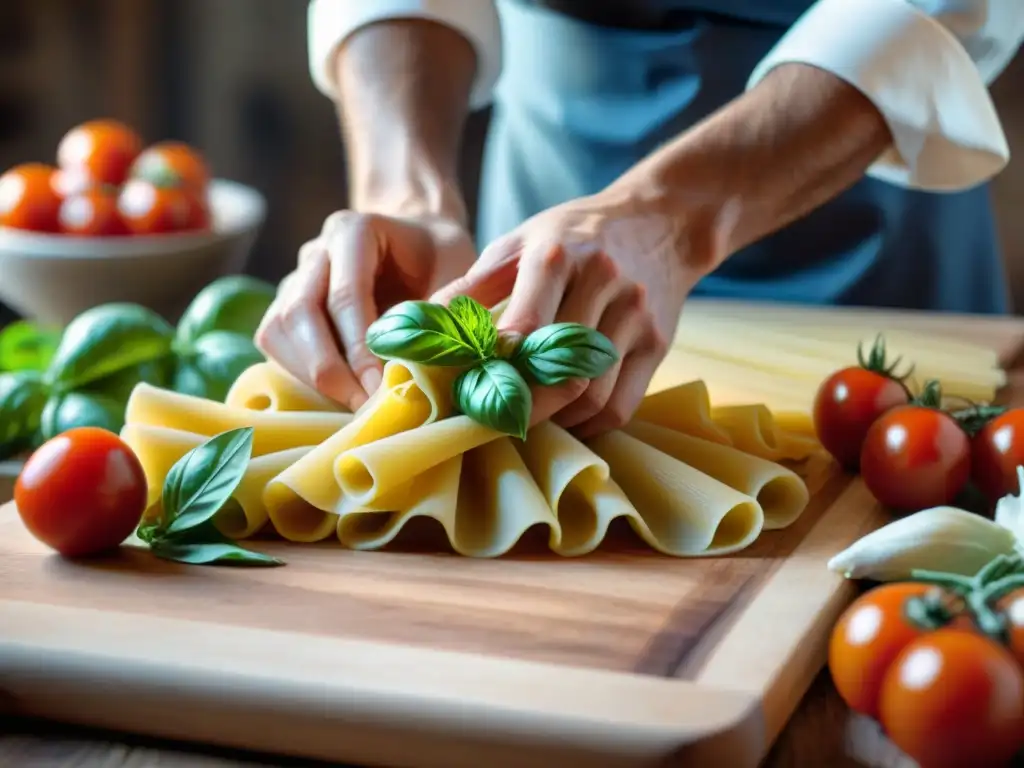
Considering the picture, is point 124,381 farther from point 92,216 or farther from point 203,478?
point 92,216

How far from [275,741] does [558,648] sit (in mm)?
203

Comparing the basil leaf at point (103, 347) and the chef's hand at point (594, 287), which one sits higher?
the chef's hand at point (594, 287)

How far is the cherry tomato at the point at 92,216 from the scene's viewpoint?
2.07 metres

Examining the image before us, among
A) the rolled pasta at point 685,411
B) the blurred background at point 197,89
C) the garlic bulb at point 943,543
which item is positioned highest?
the garlic bulb at point 943,543

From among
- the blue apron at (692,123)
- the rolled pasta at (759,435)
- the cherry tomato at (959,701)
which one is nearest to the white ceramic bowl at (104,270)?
the blue apron at (692,123)

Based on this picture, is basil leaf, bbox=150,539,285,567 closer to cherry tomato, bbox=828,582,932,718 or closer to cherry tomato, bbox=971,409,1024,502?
cherry tomato, bbox=828,582,932,718

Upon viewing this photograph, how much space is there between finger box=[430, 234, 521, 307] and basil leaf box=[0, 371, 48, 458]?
503 mm

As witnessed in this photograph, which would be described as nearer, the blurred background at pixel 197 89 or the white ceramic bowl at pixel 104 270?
the white ceramic bowl at pixel 104 270

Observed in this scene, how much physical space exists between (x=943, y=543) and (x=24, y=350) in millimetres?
1174

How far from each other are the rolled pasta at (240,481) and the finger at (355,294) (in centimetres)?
11

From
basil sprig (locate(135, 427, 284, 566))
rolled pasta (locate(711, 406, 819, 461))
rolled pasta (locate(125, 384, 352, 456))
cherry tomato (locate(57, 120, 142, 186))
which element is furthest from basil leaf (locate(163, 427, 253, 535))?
cherry tomato (locate(57, 120, 142, 186))

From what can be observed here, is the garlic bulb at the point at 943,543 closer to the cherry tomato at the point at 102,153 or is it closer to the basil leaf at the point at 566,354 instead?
the basil leaf at the point at 566,354

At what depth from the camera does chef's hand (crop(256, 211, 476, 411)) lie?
1.28 m

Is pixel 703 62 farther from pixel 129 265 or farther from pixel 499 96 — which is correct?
pixel 129 265
